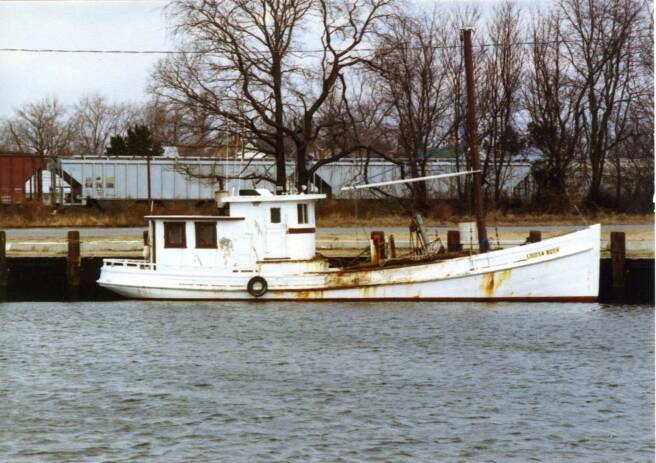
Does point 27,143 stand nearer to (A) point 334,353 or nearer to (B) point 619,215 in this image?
(B) point 619,215

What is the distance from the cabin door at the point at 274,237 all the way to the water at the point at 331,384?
1551 mm

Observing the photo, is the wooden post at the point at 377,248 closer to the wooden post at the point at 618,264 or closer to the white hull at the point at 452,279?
the white hull at the point at 452,279

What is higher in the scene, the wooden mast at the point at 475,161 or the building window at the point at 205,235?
the wooden mast at the point at 475,161

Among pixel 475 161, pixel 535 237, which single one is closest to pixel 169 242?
pixel 475 161

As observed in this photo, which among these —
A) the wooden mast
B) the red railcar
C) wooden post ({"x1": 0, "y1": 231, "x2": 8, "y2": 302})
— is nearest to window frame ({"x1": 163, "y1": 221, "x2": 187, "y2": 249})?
wooden post ({"x1": 0, "y1": 231, "x2": 8, "y2": 302})

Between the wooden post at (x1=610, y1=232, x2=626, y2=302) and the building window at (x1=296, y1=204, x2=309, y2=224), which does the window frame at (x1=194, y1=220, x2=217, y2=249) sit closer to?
the building window at (x1=296, y1=204, x2=309, y2=224)

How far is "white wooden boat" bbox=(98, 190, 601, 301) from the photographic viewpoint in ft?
106

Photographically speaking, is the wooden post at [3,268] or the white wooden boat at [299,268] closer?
the white wooden boat at [299,268]

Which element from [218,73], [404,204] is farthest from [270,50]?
[404,204]

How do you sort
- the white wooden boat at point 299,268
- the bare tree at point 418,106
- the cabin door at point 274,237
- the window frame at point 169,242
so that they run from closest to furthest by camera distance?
1. the white wooden boat at point 299,268
2. the cabin door at point 274,237
3. the window frame at point 169,242
4. the bare tree at point 418,106

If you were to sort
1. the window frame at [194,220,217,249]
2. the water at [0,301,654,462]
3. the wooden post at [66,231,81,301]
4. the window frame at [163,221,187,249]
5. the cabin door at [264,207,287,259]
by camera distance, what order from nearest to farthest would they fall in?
the water at [0,301,654,462] < the cabin door at [264,207,287,259] < the window frame at [194,220,217,249] < the window frame at [163,221,187,249] < the wooden post at [66,231,81,301]

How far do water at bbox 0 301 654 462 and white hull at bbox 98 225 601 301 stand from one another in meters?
0.48

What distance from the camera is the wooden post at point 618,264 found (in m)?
33.8

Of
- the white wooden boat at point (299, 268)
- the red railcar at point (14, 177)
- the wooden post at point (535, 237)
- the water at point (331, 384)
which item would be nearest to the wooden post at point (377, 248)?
the white wooden boat at point (299, 268)
